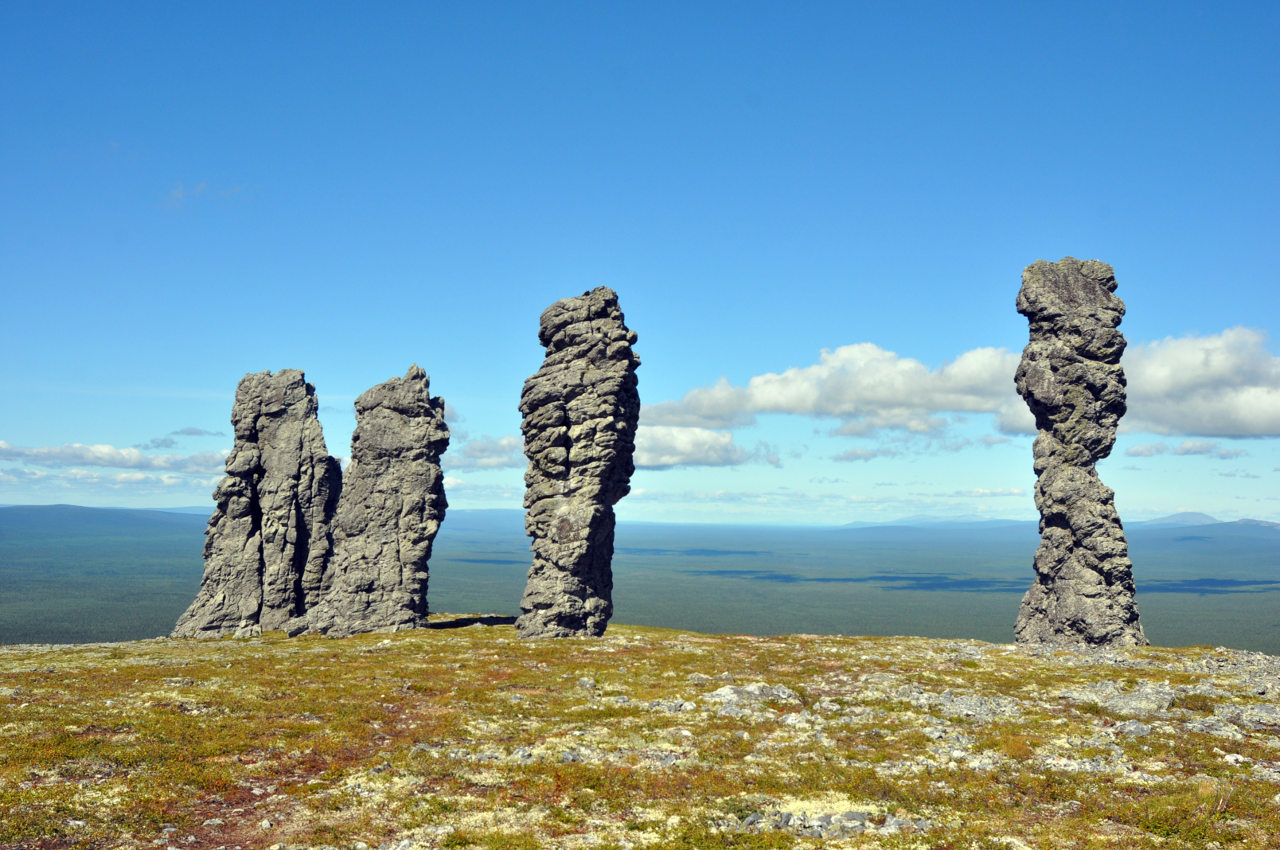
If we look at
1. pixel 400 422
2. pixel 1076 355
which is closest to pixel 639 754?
pixel 400 422

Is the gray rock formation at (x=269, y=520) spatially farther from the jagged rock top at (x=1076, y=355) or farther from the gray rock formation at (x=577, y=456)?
the jagged rock top at (x=1076, y=355)

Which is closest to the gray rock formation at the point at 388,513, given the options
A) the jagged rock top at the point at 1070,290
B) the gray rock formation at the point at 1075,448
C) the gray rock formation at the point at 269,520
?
the gray rock formation at the point at 269,520

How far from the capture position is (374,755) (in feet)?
105

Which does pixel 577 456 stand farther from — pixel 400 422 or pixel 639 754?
pixel 639 754

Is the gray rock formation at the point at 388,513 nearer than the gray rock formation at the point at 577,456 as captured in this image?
No

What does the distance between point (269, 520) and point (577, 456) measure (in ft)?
92.4

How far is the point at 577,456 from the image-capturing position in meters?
68.6

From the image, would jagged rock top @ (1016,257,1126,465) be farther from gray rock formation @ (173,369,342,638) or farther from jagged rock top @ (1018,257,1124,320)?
gray rock formation @ (173,369,342,638)

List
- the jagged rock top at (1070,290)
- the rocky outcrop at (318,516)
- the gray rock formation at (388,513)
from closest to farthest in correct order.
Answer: the jagged rock top at (1070,290)
the gray rock formation at (388,513)
the rocky outcrop at (318,516)

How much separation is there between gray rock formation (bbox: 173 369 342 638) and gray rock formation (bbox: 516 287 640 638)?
19.0 m

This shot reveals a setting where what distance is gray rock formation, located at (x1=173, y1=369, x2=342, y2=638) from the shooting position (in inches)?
2847

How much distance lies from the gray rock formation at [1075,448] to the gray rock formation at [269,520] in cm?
5958

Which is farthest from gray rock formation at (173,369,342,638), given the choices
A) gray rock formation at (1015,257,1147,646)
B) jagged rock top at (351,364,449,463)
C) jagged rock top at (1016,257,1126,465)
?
jagged rock top at (1016,257,1126,465)

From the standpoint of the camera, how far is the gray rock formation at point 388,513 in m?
70.0
